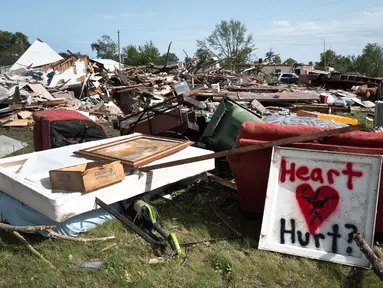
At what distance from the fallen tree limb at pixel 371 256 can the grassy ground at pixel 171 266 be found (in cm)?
20

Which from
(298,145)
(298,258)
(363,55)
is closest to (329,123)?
(298,145)

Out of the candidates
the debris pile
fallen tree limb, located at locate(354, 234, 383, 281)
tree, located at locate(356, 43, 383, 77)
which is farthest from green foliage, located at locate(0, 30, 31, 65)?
tree, located at locate(356, 43, 383, 77)

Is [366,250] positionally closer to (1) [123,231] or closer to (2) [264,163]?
(2) [264,163]

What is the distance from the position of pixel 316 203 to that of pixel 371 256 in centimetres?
63

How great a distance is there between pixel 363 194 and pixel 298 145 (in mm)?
658

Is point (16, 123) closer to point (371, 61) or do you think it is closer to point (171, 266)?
point (171, 266)

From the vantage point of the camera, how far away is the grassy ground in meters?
2.58

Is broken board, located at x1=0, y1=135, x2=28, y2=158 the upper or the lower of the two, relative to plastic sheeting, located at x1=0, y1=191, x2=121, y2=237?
lower

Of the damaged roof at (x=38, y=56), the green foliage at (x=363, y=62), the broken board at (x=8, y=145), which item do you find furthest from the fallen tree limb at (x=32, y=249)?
the green foliage at (x=363, y=62)

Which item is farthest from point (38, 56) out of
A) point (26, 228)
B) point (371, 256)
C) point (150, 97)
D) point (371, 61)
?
point (371, 61)

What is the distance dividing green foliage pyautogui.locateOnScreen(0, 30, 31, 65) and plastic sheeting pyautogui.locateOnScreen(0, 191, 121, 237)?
3209 centimetres

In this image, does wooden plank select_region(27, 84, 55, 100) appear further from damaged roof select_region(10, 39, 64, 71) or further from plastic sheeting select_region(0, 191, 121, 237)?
plastic sheeting select_region(0, 191, 121, 237)

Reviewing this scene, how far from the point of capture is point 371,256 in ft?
7.93

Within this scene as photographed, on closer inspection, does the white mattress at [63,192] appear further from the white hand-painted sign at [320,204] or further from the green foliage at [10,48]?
the green foliage at [10,48]
